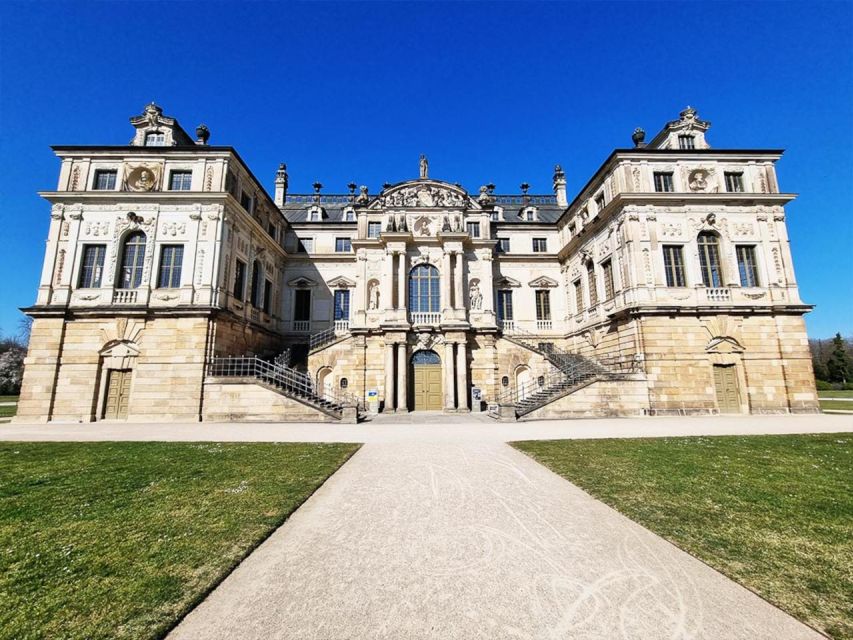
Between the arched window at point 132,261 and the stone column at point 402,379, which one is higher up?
the arched window at point 132,261

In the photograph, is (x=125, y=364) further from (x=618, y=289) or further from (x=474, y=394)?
(x=618, y=289)

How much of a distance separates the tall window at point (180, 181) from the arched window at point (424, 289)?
1467 cm

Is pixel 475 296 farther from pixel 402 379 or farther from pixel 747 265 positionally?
pixel 747 265

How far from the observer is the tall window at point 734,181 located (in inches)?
872

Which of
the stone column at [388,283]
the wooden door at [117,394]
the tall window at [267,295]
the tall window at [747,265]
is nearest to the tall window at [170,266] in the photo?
the wooden door at [117,394]

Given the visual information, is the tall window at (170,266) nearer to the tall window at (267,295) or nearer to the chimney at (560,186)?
the tall window at (267,295)

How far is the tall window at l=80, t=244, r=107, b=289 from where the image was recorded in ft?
64.8

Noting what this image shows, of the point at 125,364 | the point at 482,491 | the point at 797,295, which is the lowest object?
the point at 482,491

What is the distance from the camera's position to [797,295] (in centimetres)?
2053

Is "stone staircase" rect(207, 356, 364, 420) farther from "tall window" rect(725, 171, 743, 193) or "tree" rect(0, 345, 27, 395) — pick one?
"tree" rect(0, 345, 27, 395)

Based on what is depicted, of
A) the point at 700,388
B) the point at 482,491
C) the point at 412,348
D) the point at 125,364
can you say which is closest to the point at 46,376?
the point at 125,364

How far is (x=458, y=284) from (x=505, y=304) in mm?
6118

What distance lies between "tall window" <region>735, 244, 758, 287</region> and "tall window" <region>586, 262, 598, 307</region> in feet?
25.9

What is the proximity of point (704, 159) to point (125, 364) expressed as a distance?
119 feet
